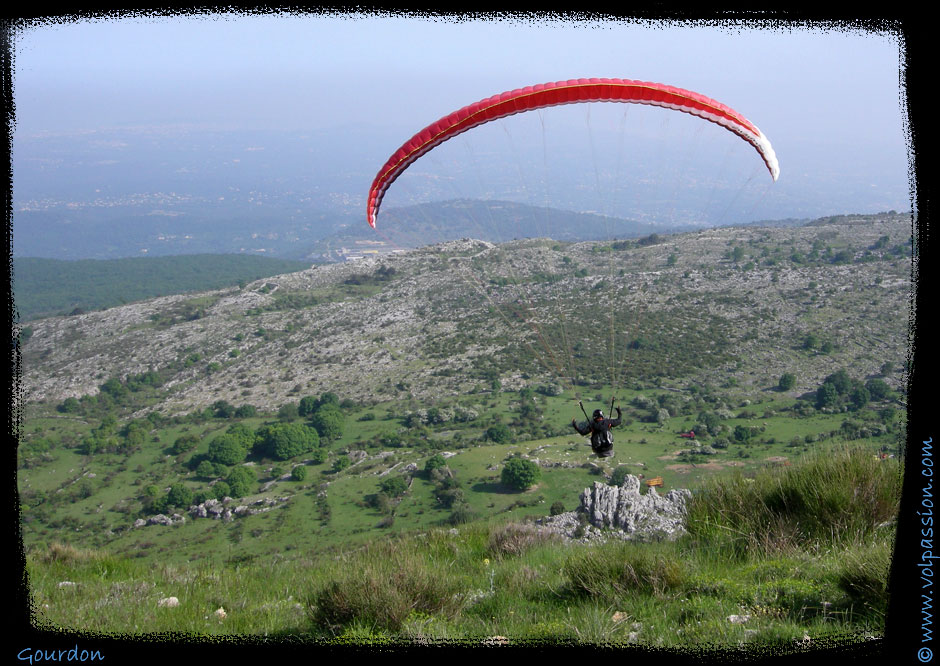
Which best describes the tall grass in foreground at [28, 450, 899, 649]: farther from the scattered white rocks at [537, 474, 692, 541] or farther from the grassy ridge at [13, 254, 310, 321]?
the grassy ridge at [13, 254, 310, 321]

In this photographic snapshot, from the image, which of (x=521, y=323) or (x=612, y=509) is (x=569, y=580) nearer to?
(x=612, y=509)

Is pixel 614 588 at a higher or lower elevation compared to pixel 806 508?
lower

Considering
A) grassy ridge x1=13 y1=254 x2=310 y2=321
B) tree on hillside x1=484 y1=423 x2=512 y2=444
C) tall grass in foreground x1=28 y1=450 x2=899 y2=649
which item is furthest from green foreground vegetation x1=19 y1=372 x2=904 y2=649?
grassy ridge x1=13 y1=254 x2=310 y2=321

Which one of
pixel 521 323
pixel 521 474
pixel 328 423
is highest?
pixel 521 323

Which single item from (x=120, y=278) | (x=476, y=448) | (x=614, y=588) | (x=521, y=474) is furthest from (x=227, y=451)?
(x=120, y=278)

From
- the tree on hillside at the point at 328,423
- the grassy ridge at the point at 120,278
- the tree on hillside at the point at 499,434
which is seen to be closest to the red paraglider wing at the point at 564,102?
the tree on hillside at the point at 499,434

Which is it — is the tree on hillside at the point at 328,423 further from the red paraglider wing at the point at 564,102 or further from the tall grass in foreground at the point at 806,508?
the tall grass in foreground at the point at 806,508
